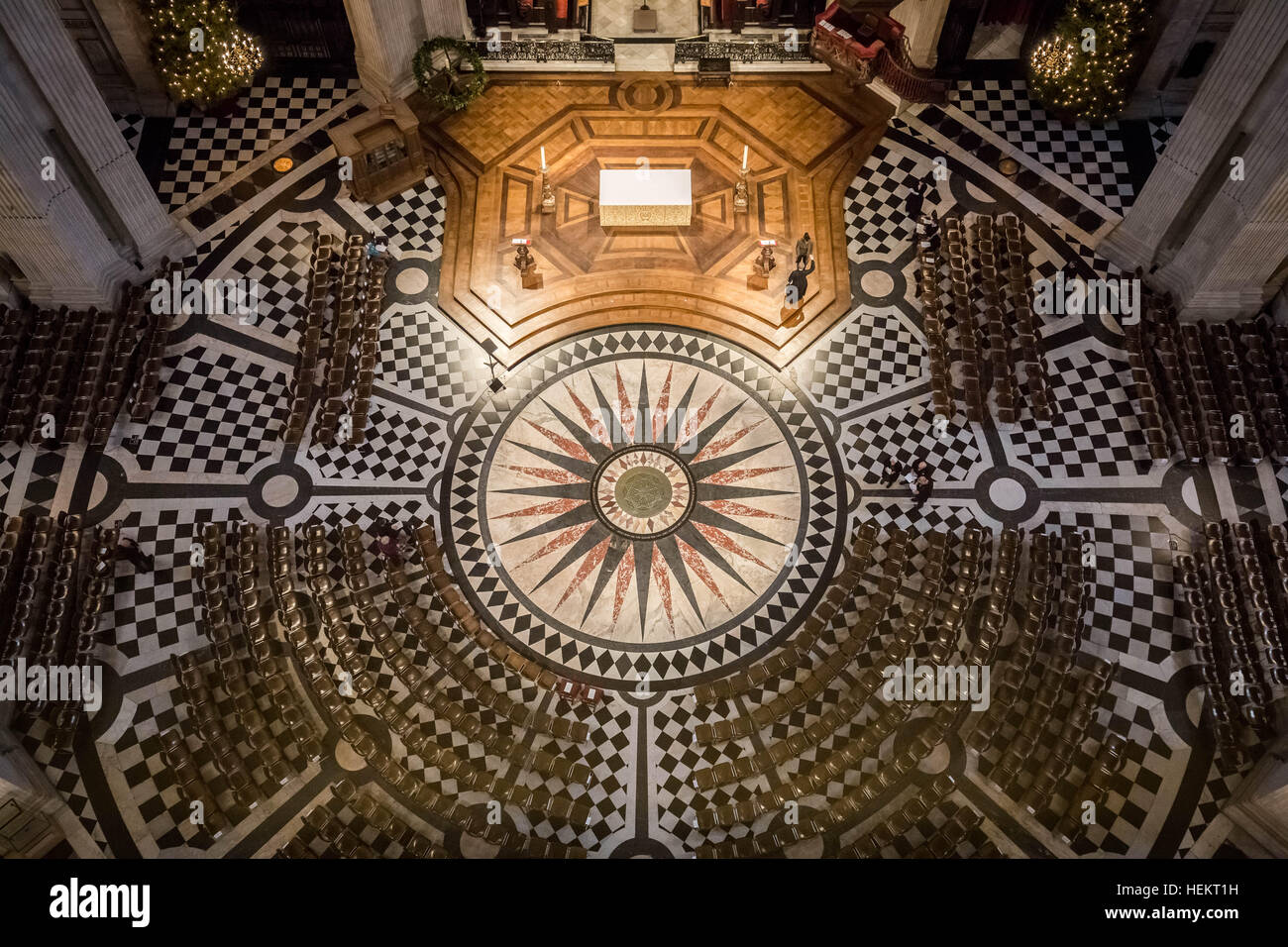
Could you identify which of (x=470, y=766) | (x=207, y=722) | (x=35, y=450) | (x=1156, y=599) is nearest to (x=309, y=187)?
(x=35, y=450)

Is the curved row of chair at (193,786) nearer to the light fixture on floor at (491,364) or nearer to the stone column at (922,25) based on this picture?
the light fixture on floor at (491,364)

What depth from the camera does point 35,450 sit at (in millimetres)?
12312

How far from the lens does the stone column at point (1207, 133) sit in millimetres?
10961

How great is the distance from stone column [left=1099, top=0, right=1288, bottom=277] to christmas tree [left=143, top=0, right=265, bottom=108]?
48.7 feet

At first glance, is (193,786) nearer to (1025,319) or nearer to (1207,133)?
(1025,319)

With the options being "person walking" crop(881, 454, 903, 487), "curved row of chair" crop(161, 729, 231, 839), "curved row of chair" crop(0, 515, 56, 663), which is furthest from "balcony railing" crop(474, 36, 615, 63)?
"curved row of chair" crop(161, 729, 231, 839)

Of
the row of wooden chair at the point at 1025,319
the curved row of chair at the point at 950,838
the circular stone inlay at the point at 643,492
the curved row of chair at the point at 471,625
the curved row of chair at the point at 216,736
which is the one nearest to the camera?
the curved row of chair at the point at 950,838

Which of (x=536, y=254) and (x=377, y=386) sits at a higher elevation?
(x=536, y=254)

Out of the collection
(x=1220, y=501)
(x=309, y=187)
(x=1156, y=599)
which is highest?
(x=309, y=187)

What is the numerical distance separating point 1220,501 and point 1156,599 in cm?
191

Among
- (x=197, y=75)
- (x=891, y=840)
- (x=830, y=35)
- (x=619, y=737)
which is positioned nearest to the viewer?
(x=891, y=840)

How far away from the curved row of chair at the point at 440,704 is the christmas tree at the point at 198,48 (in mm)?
8791

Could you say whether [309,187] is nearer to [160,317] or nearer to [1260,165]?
[160,317]

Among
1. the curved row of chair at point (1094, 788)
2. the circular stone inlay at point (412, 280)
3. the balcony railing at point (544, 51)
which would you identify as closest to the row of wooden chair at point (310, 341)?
the circular stone inlay at point (412, 280)
